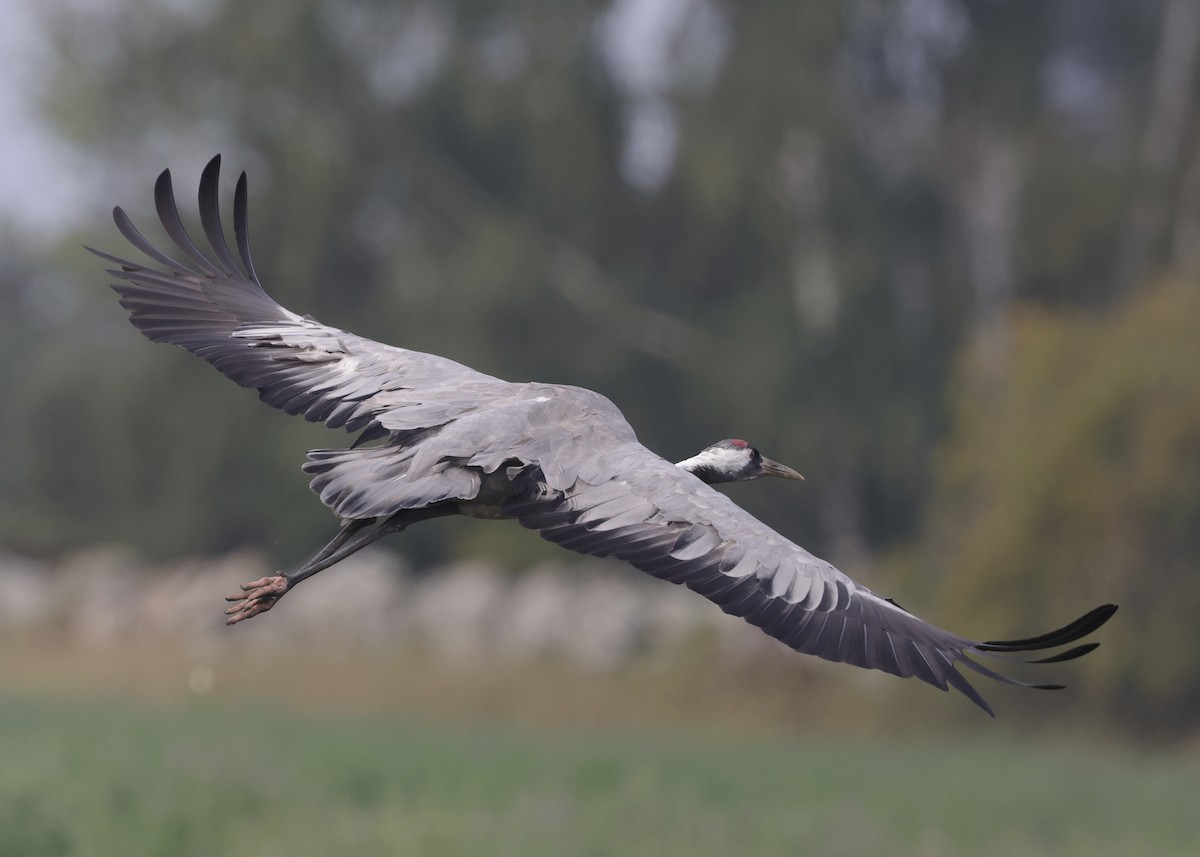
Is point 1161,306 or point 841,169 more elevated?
point 841,169

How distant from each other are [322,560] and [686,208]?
2039 cm

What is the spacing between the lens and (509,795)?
1374 centimetres

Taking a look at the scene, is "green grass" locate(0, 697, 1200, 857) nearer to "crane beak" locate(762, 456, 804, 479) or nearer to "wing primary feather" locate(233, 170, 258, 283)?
"wing primary feather" locate(233, 170, 258, 283)

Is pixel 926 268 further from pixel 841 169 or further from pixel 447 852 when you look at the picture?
pixel 447 852

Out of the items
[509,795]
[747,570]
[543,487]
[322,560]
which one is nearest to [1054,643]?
[747,570]

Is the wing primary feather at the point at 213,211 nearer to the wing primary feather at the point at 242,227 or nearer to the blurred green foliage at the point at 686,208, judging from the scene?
the wing primary feather at the point at 242,227

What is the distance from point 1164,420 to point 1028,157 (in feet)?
19.9

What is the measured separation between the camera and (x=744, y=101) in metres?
24.3

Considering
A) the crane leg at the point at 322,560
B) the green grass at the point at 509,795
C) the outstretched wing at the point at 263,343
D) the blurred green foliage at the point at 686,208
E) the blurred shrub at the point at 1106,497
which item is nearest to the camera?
the crane leg at the point at 322,560

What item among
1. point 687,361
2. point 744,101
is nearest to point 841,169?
point 744,101

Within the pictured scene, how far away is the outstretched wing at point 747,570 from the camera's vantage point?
18.8ft

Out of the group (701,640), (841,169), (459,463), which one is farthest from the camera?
(841,169)

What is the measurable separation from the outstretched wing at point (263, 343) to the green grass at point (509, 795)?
4.09 meters

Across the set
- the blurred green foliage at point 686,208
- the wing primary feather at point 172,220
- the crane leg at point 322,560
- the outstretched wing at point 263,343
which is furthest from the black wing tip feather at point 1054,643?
the blurred green foliage at point 686,208
